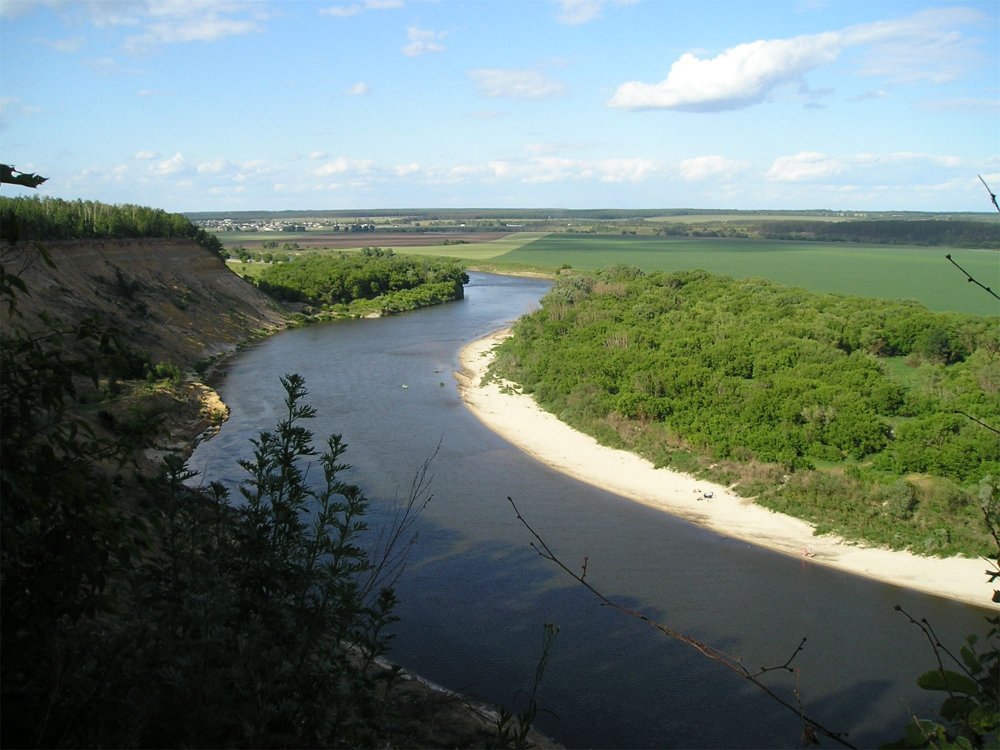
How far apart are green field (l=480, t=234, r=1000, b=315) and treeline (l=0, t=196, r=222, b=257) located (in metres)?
35.6

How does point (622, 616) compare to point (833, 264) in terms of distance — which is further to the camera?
point (833, 264)

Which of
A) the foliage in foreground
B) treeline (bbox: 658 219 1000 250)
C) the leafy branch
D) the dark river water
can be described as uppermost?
treeline (bbox: 658 219 1000 250)

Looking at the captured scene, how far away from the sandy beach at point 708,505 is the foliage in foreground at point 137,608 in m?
10.1

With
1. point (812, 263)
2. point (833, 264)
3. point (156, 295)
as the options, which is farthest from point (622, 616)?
point (812, 263)

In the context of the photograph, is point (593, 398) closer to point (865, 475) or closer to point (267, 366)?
point (865, 475)

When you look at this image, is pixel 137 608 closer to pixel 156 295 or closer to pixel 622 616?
pixel 622 616

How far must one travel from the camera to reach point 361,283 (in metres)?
54.4

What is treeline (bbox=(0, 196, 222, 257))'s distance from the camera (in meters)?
31.5

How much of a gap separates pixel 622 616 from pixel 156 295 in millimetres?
29207

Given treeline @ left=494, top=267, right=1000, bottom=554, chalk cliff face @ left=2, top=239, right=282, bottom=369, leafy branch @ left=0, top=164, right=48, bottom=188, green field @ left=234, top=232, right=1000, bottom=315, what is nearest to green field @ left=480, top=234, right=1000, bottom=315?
green field @ left=234, top=232, right=1000, bottom=315

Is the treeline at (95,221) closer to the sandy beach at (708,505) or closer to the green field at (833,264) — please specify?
the sandy beach at (708,505)

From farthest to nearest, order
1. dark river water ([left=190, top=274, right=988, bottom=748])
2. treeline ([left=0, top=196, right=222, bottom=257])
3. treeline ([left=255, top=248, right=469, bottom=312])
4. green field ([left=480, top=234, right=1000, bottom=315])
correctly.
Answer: treeline ([left=255, top=248, right=469, bottom=312]) → green field ([left=480, top=234, right=1000, bottom=315]) → treeline ([left=0, top=196, right=222, bottom=257]) → dark river water ([left=190, top=274, right=988, bottom=748])

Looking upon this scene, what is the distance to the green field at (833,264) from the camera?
49.2m

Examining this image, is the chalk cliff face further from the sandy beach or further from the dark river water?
the sandy beach
